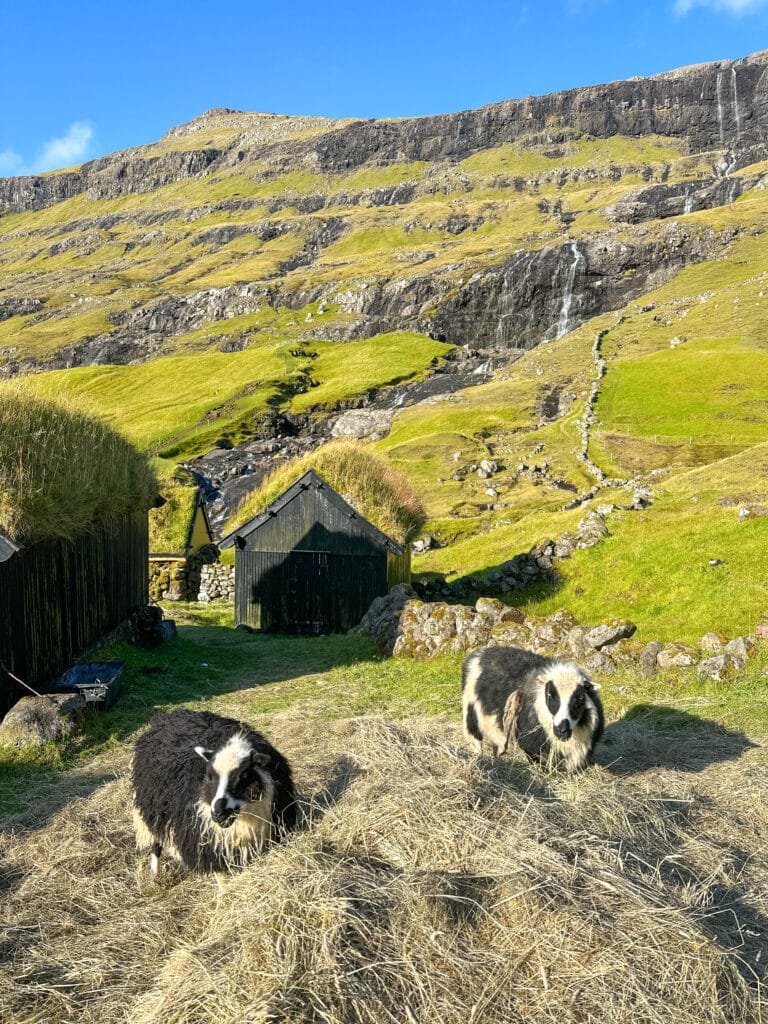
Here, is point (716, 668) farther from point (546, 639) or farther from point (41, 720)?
point (41, 720)

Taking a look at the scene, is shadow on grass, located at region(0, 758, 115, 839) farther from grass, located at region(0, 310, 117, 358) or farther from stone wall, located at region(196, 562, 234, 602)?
grass, located at region(0, 310, 117, 358)

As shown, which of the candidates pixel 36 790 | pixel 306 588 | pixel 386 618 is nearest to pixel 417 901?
pixel 36 790

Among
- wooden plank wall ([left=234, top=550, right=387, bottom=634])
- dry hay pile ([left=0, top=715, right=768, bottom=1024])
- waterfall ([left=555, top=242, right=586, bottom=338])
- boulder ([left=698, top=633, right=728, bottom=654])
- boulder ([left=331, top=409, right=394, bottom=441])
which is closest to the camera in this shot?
dry hay pile ([left=0, top=715, right=768, bottom=1024])

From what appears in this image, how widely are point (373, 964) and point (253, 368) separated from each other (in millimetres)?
134850

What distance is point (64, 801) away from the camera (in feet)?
38.4

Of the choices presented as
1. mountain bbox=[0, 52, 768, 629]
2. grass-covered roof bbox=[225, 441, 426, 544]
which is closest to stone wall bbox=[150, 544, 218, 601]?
grass-covered roof bbox=[225, 441, 426, 544]

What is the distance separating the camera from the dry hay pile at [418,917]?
6.17 meters

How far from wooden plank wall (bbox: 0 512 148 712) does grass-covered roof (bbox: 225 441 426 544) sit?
10661 mm

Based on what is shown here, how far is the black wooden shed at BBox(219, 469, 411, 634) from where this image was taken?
105ft

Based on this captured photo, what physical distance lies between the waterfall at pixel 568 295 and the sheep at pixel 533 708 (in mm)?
134173

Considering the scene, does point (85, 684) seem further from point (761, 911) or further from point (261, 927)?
point (761, 911)

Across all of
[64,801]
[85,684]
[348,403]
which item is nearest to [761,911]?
[64,801]

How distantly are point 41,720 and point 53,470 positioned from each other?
6.69 metres

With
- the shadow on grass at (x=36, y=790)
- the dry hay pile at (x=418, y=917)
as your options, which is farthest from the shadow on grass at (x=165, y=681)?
the dry hay pile at (x=418, y=917)
